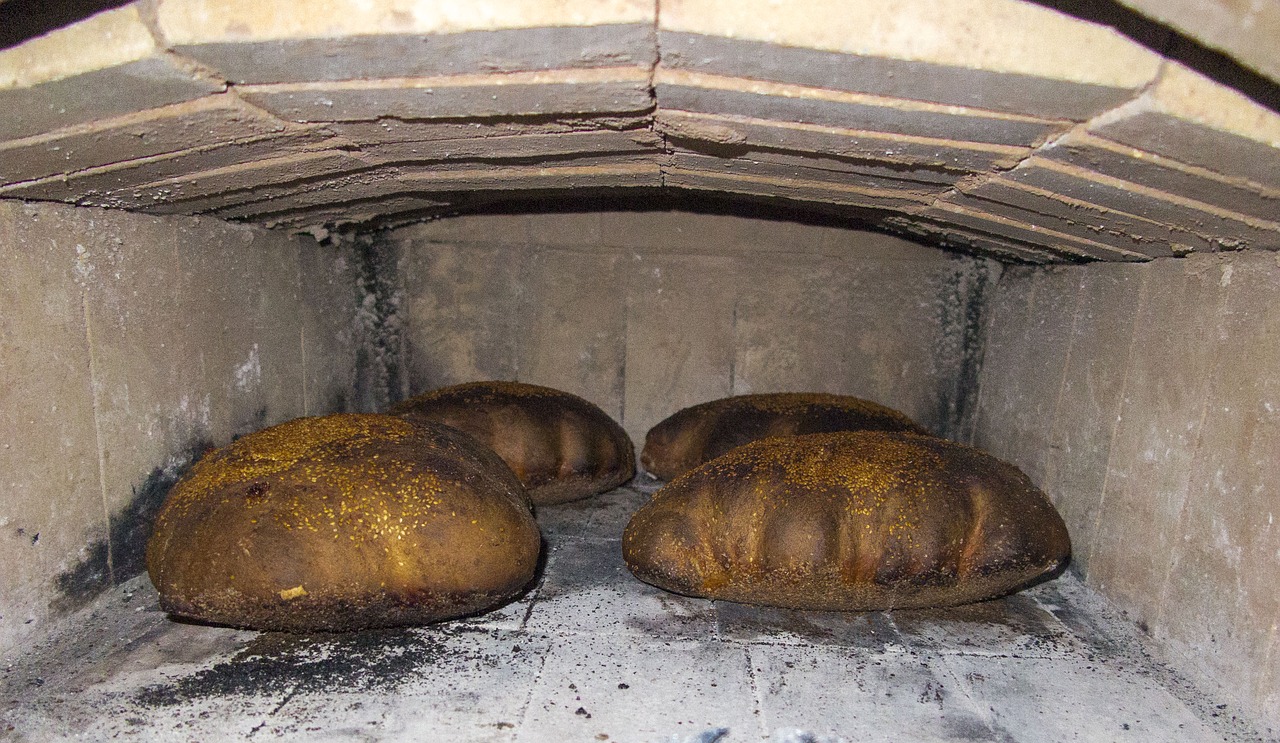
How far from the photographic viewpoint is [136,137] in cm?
186

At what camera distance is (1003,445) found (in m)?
3.97

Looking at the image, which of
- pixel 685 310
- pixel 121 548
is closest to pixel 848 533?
pixel 685 310

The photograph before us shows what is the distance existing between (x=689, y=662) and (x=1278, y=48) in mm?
2061

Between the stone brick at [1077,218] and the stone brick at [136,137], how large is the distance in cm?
205

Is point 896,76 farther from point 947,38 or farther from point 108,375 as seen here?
point 108,375

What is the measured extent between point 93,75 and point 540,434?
253 cm

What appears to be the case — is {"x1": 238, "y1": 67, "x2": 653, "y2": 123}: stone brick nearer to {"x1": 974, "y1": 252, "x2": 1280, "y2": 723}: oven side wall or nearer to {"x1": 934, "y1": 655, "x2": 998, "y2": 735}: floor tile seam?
{"x1": 934, "y1": 655, "x2": 998, "y2": 735}: floor tile seam

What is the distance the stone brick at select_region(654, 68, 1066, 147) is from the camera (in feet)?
5.39

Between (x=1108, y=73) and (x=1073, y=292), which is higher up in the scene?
(x=1108, y=73)

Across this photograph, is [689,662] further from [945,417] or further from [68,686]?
[945,417]

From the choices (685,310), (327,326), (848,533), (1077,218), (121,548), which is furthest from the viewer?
(685,310)

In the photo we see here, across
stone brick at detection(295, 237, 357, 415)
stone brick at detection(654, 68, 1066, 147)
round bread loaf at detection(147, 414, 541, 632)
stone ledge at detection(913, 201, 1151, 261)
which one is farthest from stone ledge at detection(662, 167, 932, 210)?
stone brick at detection(295, 237, 357, 415)

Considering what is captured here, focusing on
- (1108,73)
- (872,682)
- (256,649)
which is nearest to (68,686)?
(256,649)

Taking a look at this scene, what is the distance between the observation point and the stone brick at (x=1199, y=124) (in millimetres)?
1429
